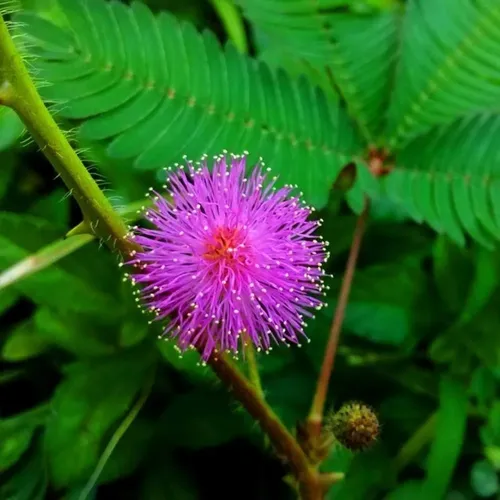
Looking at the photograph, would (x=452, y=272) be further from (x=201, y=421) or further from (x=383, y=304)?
(x=201, y=421)

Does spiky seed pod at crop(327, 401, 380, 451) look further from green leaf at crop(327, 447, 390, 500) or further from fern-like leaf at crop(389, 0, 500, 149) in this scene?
fern-like leaf at crop(389, 0, 500, 149)

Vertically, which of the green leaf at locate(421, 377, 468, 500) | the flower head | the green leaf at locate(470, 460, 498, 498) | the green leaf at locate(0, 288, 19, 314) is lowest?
the green leaf at locate(470, 460, 498, 498)

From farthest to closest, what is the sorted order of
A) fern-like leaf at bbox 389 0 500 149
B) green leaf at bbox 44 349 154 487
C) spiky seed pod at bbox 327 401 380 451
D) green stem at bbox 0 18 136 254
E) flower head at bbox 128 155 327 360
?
fern-like leaf at bbox 389 0 500 149 → green leaf at bbox 44 349 154 487 → spiky seed pod at bbox 327 401 380 451 → flower head at bbox 128 155 327 360 → green stem at bbox 0 18 136 254

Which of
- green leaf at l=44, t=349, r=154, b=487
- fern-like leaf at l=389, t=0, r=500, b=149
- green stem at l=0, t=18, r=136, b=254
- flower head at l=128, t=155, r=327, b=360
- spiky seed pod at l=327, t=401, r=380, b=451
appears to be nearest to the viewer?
green stem at l=0, t=18, r=136, b=254

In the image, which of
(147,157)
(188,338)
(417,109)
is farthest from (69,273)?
(417,109)

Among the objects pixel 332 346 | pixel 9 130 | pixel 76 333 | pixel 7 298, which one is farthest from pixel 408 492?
pixel 9 130

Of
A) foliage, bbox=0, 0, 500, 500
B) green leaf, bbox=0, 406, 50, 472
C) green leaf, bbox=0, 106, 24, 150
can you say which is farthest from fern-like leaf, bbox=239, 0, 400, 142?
green leaf, bbox=0, 406, 50, 472
